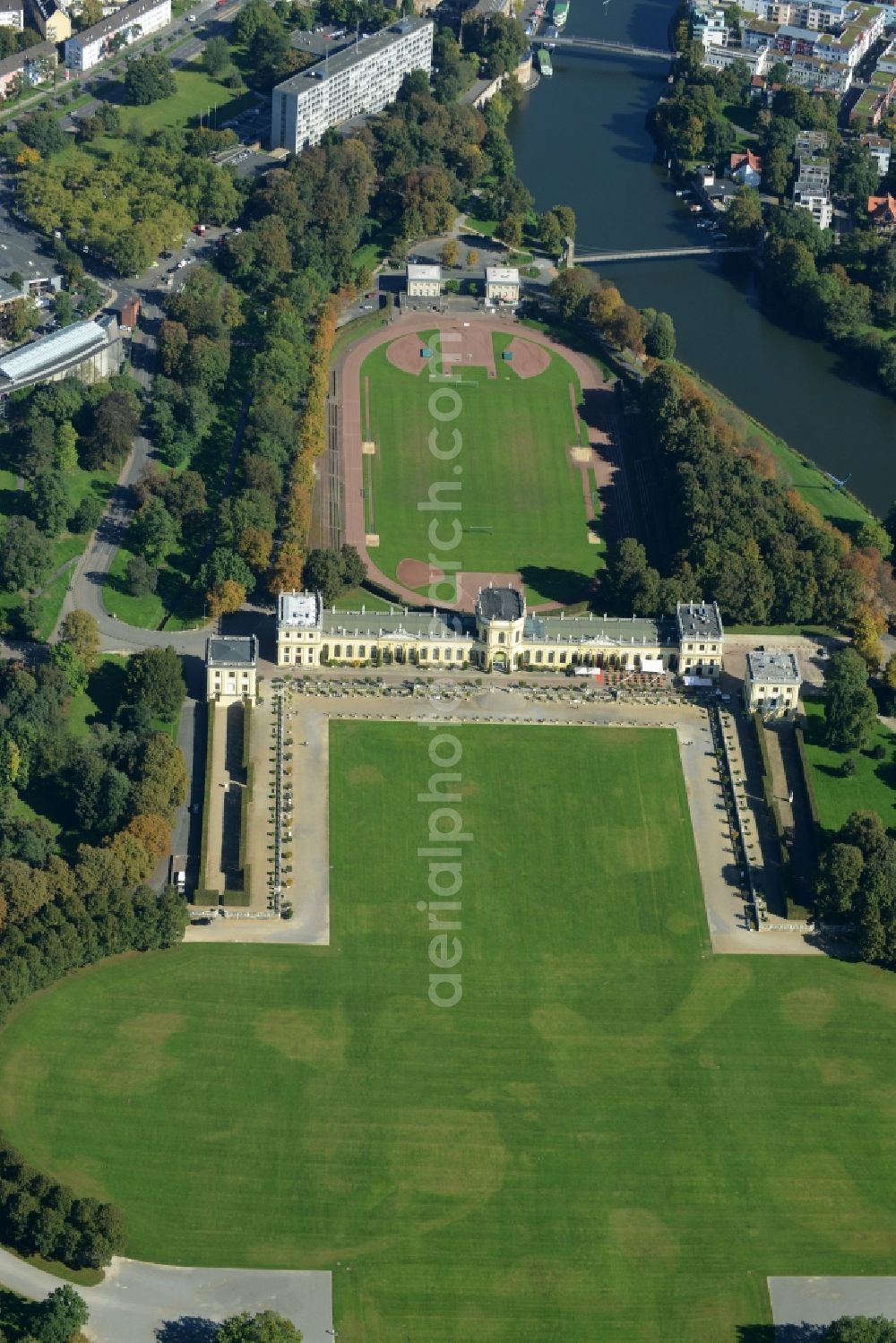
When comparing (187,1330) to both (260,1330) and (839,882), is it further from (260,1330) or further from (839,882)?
(839,882)

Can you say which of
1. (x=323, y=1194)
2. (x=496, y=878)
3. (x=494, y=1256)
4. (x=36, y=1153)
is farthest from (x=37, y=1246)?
(x=496, y=878)

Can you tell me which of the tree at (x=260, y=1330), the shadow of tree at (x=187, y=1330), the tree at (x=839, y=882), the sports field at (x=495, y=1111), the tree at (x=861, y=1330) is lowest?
the shadow of tree at (x=187, y=1330)

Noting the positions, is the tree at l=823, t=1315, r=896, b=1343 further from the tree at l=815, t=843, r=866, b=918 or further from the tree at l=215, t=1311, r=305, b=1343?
the tree at l=815, t=843, r=866, b=918

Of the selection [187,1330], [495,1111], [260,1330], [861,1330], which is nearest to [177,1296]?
[187,1330]

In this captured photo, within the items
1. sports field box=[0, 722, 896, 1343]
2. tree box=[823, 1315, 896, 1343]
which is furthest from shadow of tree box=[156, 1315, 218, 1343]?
tree box=[823, 1315, 896, 1343]

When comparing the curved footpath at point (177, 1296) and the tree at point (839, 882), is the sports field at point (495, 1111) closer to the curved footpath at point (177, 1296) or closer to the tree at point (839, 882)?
the curved footpath at point (177, 1296)

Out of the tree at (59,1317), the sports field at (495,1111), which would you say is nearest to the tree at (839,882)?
the sports field at (495,1111)

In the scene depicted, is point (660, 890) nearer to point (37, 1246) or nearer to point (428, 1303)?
point (428, 1303)

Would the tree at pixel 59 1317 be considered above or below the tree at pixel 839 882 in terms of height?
below
